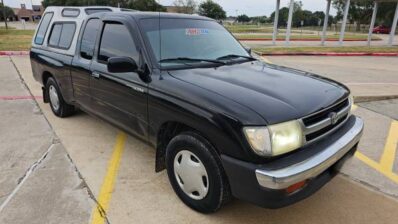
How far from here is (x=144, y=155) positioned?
4.44 meters

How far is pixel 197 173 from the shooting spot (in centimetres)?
302

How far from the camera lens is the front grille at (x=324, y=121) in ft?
8.95

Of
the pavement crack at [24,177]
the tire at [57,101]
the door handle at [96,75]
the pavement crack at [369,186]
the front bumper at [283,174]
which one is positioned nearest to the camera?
the front bumper at [283,174]

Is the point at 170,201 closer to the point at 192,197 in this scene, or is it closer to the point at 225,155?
the point at 192,197

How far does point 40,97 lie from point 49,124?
213 centimetres

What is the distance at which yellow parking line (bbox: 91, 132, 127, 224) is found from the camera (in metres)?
3.14

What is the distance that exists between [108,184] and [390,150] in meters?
3.77

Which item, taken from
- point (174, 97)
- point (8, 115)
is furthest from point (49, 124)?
point (174, 97)

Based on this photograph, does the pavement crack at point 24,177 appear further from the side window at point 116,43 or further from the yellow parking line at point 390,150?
the yellow parking line at point 390,150

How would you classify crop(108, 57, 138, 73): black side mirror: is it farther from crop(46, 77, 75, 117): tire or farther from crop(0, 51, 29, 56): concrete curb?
crop(0, 51, 29, 56): concrete curb

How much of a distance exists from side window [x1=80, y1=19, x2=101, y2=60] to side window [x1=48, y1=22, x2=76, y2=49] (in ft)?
1.81

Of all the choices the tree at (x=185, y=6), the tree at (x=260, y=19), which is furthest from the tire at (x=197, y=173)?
the tree at (x=260, y=19)

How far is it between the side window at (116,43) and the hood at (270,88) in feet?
2.26

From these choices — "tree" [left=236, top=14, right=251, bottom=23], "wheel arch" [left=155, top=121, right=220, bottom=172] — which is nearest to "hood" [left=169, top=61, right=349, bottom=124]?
"wheel arch" [left=155, top=121, right=220, bottom=172]
